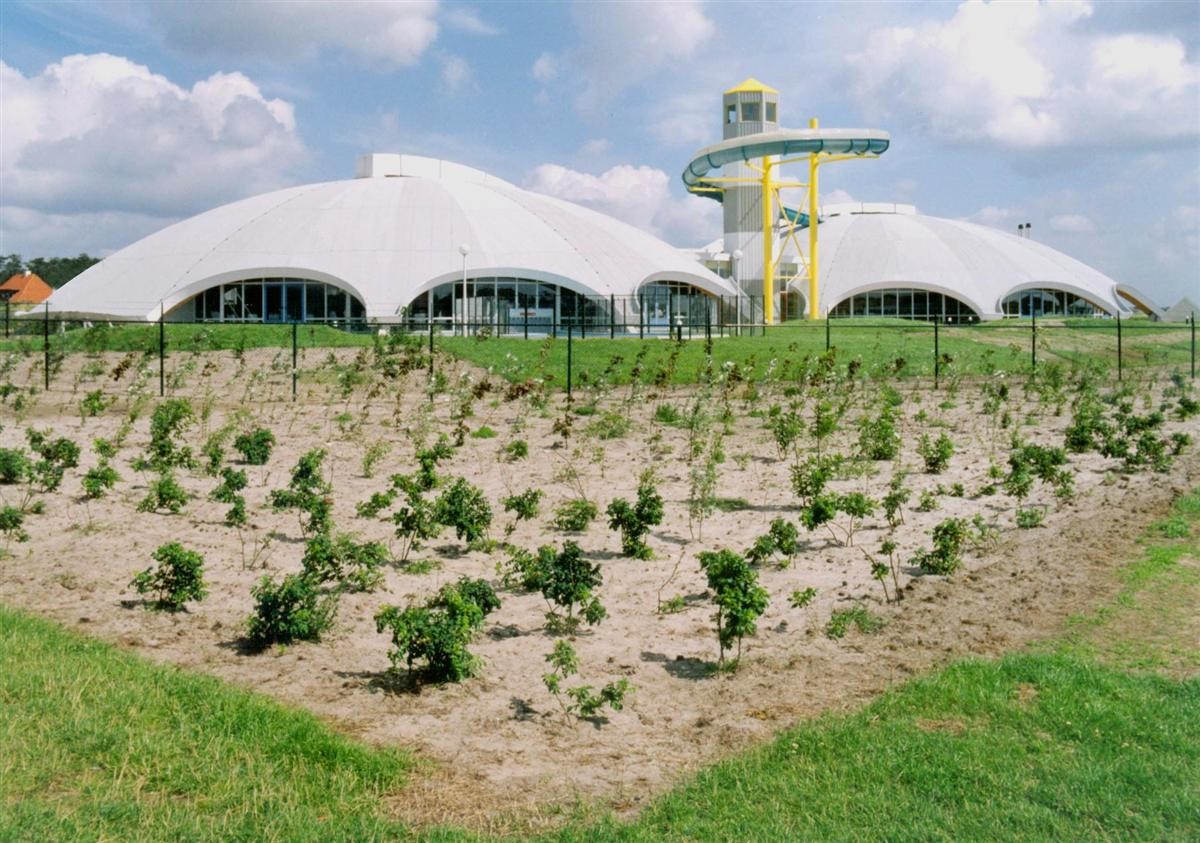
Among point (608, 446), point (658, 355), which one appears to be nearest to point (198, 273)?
point (658, 355)

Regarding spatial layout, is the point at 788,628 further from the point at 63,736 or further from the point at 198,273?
the point at 198,273

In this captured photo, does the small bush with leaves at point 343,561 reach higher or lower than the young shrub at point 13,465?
lower

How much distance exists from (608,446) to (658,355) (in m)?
12.1

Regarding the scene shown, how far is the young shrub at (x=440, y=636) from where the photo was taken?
273 inches

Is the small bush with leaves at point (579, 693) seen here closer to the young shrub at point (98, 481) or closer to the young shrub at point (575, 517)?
the young shrub at point (575, 517)

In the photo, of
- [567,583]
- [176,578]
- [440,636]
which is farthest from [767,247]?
[440,636]

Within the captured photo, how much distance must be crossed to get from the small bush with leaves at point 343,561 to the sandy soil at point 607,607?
0.53 feet

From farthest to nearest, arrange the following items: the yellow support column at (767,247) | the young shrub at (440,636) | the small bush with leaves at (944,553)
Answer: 1. the yellow support column at (767,247)
2. the small bush with leaves at (944,553)
3. the young shrub at (440,636)

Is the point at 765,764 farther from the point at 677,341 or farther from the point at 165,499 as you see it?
the point at 677,341

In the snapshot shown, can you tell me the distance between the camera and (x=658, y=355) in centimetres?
2734


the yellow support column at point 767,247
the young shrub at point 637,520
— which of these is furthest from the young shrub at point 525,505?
the yellow support column at point 767,247

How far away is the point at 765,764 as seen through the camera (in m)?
5.78

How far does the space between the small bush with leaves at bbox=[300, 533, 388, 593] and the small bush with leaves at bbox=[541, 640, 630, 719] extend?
2.33m

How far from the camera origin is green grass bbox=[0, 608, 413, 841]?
507cm
